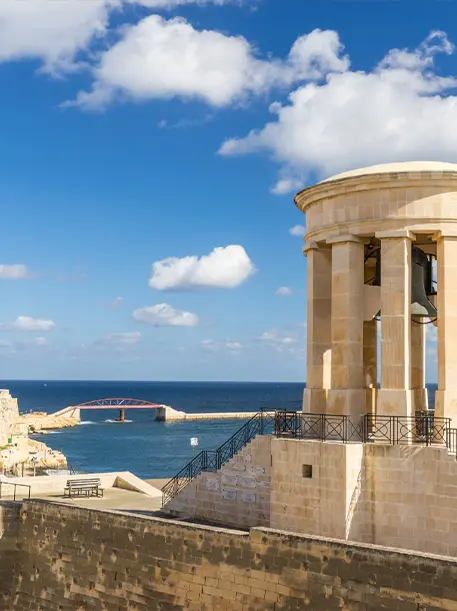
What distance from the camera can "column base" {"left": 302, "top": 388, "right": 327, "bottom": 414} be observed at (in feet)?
55.8

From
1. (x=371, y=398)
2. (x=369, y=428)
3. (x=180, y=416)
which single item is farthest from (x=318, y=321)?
(x=180, y=416)

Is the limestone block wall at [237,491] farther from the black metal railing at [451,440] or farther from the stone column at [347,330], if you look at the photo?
the black metal railing at [451,440]

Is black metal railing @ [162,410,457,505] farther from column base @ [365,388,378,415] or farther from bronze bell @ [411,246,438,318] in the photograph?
bronze bell @ [411,246,438,318]

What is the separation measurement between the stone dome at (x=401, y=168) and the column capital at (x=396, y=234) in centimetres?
128

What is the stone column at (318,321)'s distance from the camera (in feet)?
56.9

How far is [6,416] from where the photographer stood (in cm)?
8331

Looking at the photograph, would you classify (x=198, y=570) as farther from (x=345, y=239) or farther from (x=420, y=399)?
(x=345, y=239)

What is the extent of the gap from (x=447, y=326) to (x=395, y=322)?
43.2 inches

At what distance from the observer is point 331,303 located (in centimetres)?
1720

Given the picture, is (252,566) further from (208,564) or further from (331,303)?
(331,303)

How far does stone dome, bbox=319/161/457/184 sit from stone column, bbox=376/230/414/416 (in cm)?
138

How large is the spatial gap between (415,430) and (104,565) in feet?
26.5

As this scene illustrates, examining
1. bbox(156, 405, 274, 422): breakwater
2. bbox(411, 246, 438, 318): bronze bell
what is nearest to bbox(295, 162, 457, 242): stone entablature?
bbox(411, 246, 438, 318): bronze bell

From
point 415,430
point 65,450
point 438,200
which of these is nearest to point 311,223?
point 438,200
